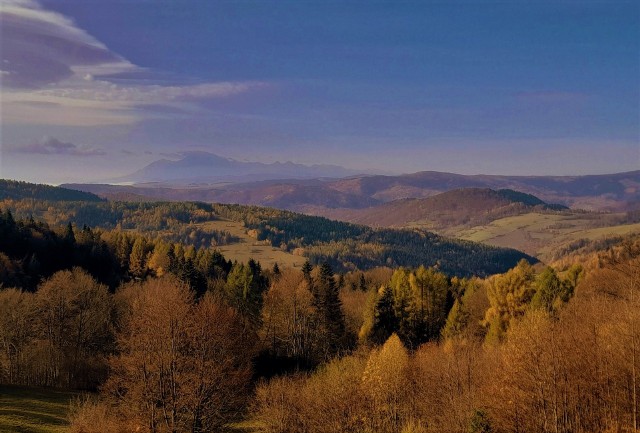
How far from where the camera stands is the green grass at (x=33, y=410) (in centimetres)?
3791

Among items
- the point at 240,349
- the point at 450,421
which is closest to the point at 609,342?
the point at 450,421

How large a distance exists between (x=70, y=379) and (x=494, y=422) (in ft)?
164

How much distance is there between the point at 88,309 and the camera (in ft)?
225

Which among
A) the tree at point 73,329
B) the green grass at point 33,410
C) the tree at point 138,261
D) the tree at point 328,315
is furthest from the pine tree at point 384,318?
the tree at point 138,261

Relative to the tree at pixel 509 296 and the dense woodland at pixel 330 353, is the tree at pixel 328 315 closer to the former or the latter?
the dense woodland at pixel 330 353

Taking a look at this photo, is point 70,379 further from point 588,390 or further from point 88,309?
point 588,390

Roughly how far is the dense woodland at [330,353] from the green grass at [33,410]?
2.37 metres

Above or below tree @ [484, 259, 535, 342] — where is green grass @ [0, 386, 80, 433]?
below

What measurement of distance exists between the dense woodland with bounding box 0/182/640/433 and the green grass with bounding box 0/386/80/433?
93.3 inches

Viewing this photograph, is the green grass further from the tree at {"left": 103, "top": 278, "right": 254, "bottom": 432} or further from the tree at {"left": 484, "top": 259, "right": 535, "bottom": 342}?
the tree at {"left": 484, "top": 259, "right": 535, "bottom": 342}

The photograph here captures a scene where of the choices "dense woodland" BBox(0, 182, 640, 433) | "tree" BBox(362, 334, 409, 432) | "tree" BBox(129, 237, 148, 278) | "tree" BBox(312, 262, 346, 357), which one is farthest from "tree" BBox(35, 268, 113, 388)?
"tree" BBox(129, 237, 148, 278)

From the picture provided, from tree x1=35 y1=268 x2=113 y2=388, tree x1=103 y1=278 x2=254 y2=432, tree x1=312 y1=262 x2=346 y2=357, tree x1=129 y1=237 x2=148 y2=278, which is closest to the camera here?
tree x1=103 y1=278 x2=254 y2=432

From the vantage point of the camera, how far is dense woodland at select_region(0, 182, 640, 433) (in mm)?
31250

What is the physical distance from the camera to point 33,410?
4222 centimetres
